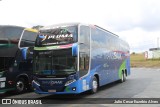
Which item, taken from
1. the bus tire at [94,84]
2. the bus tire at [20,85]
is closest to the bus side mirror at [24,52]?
the bus tire at [20,85]

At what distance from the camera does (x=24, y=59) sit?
55.6ft

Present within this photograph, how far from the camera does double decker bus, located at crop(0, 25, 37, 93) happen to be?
1513 centimetres

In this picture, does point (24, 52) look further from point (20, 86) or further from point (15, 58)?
point (20, 86)

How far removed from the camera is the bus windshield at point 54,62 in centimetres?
1309

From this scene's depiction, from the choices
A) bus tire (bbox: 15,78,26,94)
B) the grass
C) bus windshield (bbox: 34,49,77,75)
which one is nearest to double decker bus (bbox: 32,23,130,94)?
bus windshield (bbox: 34,49,77,75)

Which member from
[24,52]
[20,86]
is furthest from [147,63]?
[20,86]

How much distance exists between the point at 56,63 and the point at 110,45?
20.4 ft

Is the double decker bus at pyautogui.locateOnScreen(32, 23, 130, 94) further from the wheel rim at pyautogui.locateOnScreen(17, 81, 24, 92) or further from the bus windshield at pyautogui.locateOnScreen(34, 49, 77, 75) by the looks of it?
the wheel rim at pyautogui.locateOnScreen(17, 81, 24, 92)

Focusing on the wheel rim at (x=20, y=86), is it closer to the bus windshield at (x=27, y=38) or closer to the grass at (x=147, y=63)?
the bus windshield at (x=27, y=38)

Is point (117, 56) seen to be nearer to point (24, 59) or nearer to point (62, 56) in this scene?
point (24, 59)

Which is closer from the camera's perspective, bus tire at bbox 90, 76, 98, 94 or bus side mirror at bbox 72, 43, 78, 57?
bus side mirror at bbox 72, 43, 78, 57

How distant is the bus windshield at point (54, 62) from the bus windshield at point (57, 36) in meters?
0.46

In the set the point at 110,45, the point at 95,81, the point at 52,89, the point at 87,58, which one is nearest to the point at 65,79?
the point at 52,89

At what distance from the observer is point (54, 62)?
13.3m
